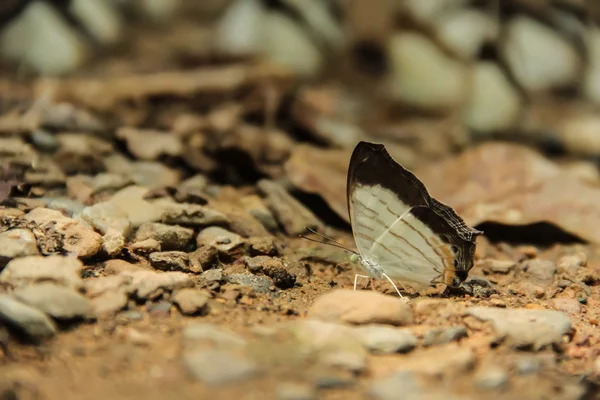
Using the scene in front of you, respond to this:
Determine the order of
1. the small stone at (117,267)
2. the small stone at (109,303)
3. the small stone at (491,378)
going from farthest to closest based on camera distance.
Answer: the small stone at (117,267)
the small stone at (109,303)
the small stone at (491,378)

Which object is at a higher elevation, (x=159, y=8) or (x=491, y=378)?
(x=159, y=8)

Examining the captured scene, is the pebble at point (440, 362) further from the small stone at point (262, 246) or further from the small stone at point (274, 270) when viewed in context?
the small stone at point (262, 246)

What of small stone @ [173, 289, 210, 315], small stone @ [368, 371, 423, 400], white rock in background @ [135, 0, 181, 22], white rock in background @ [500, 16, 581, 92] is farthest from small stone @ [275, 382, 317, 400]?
white rock in background @ [135, 0, 181, 22]

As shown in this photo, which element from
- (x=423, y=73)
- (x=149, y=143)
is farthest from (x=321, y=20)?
(x=149, y=143)

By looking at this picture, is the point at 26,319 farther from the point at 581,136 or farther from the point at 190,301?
the point at 581,136

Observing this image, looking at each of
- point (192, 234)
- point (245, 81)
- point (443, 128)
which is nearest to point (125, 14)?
point (245, 81)

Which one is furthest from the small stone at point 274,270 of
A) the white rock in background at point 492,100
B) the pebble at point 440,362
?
the white rock in background at point 492,100

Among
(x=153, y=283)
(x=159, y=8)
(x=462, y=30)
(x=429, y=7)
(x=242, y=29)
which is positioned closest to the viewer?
(x=153, y=283)
